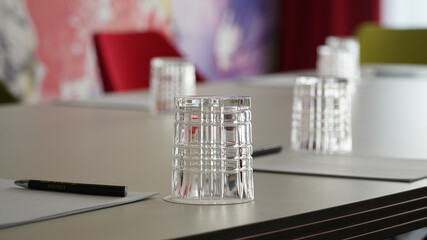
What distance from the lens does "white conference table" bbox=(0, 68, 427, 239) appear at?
3.24 feet

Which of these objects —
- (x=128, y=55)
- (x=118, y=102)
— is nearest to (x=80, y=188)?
(x=118, y=102)

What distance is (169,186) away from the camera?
126 cm

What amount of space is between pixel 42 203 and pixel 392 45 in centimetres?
418

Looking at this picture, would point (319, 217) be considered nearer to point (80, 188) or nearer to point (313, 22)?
point (80, 188)


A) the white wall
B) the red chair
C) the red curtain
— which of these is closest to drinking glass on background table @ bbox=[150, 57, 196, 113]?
the red chair

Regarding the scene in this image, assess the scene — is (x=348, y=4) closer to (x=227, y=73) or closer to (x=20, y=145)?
(x=227, y=73)

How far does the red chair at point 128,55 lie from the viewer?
150 inches

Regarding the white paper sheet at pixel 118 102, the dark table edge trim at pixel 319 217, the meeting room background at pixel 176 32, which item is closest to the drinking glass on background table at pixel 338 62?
the white paper sheet at pixel 118 102

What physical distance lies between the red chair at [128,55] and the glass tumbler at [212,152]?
2.67m

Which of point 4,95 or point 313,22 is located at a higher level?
point 313,22

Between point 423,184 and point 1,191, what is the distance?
0.63 m

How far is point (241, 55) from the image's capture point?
7.36m

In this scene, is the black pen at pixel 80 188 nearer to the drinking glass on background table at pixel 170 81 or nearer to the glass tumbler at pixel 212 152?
the glass tumbler at pixel 212 152

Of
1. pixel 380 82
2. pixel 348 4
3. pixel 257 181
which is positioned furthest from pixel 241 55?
pixel 257 181
